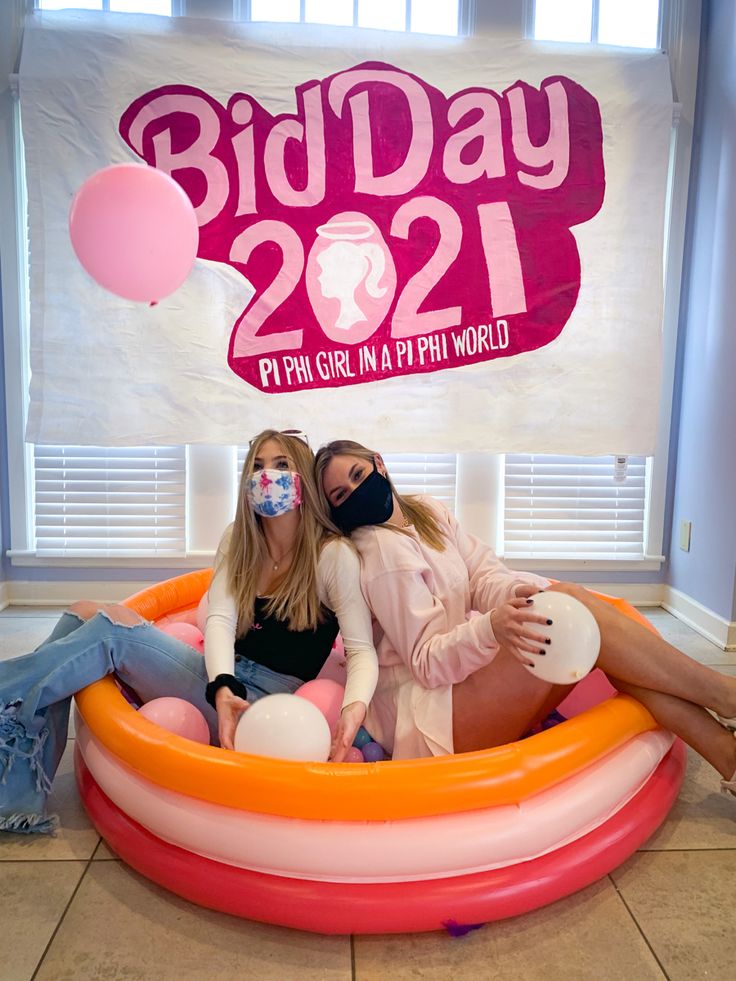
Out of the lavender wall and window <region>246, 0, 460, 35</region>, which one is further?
window <region>246, 0, 460, 35</region>

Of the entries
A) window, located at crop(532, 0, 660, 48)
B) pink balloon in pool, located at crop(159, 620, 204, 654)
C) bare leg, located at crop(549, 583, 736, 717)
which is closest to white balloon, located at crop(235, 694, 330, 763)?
bare leg, located at crop(549, 583, 736, 717)

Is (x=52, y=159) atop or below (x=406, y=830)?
atop

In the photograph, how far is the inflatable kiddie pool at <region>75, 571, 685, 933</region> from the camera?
1.54m

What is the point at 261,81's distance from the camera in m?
3.49

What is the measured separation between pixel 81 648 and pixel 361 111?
2.80 meters

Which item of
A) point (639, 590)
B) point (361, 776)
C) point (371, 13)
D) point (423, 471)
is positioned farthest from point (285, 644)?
point (371, 13)

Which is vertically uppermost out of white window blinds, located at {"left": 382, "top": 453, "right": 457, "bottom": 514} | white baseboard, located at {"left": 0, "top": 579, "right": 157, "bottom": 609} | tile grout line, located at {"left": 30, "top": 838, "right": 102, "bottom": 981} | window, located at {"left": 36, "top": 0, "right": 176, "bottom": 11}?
window, located at {"left": 36, "top": 0, "right": 176, "bottom": 11}

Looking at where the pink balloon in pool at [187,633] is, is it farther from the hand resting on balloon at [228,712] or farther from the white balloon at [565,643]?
the white balloon at [565,643]

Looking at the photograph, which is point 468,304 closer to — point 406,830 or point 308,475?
point 308,475

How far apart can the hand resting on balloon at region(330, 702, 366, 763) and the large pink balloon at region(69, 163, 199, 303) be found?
1329 mm

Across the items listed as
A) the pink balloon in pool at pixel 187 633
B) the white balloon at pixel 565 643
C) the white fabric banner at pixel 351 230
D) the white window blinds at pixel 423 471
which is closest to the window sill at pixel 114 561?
the white fabric banner at pixel 351 230

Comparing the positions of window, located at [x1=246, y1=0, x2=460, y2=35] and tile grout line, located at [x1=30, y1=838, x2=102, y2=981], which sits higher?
window, located at [x1=246, y1=0, x2=460, y2=35]

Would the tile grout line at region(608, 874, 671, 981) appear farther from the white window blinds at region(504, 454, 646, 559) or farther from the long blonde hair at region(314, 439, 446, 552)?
the white window blinds at region(504, 454, 646, 559)

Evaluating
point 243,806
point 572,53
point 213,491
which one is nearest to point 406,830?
point 243,806
